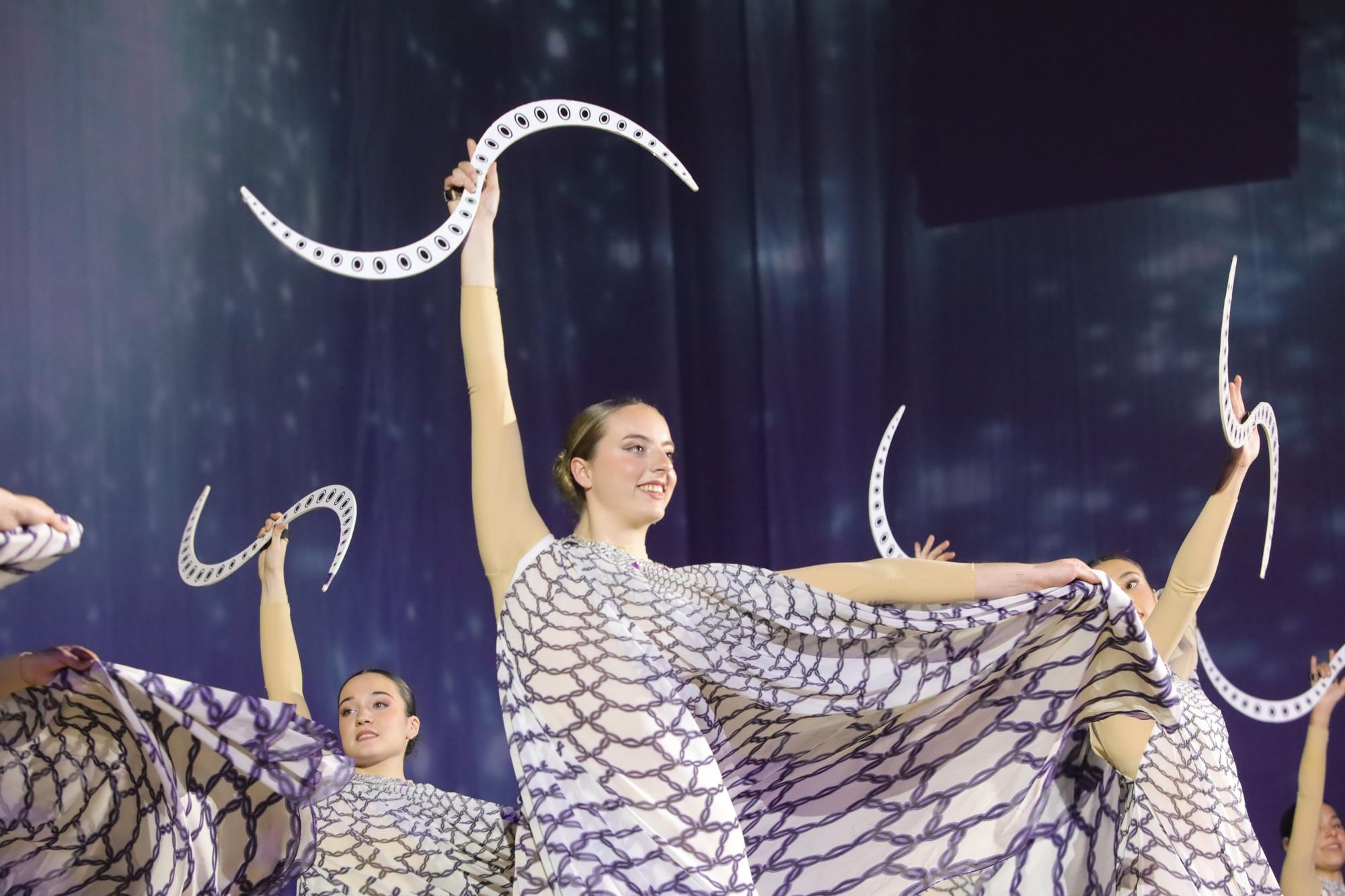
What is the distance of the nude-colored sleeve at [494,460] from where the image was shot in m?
2.76

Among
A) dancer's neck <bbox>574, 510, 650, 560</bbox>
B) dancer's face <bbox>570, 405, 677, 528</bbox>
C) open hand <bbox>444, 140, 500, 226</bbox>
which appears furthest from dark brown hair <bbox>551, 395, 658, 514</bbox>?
open hand <bbox>444, 140, 500, 226</bbox>

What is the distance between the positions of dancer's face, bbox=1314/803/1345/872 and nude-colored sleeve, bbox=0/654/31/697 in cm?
394

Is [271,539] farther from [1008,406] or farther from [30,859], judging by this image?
[1008,406]

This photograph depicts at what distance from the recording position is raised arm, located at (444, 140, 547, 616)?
2.76 meters

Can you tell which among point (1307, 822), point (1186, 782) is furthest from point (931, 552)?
point (1186, 782)

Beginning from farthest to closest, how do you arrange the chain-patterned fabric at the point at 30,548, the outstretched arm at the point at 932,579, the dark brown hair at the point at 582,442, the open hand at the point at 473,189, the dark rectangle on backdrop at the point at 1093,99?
the dark rectangle on backdrop at the point at 1093,99 < the dark brown hair at the point at 582,442 < the open hand at the point at 473,189 < the outstretched arm at the point at 932,579 < the chain-patterned fabric at the point at 30,548

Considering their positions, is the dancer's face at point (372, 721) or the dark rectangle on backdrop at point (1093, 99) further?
the dark rectangle on backdrop at point (1093, 99)

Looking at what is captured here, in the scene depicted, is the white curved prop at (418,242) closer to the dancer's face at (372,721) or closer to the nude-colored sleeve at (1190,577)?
the dancer's face at (372,721)

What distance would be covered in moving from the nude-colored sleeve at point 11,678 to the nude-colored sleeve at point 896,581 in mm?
1375

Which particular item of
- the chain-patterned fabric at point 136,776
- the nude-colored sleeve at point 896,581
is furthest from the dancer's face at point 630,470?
the chain-patterned fabric at point 136,776

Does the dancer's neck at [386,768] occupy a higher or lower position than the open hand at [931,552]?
lower

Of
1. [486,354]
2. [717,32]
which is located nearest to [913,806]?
[486,354]

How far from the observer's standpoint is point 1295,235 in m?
5.22

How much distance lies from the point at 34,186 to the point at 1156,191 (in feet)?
12.6
